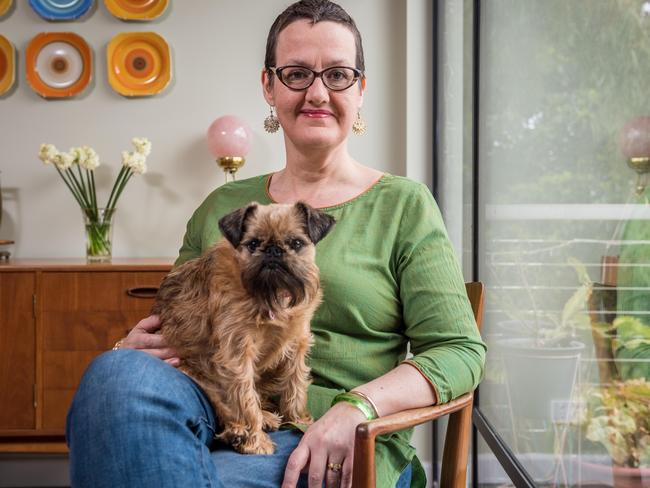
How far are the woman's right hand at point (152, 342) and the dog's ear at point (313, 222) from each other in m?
0.40

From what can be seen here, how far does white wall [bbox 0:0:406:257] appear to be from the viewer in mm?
4113

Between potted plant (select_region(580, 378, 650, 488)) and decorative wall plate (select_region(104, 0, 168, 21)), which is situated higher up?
decorative wall plate (select_region(104, 0, 168, 21))

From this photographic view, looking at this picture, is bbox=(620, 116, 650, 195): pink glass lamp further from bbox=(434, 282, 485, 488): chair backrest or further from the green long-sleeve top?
bbox=(434, 282, 485, 488): chair backrest

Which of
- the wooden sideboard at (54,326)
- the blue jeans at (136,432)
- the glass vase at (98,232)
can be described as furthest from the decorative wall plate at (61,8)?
the blue jeans at (136,432)

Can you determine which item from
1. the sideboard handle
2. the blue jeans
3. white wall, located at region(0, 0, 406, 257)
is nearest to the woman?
the blue jeans

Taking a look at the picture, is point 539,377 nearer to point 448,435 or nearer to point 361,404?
point 448,435

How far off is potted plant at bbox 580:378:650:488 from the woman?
0.27 metres

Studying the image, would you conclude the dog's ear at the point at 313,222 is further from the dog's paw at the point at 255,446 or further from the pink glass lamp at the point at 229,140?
the pink glass lamp at the point at 229,140

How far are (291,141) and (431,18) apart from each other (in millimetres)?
2422

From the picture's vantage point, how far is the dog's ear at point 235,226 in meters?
1.43

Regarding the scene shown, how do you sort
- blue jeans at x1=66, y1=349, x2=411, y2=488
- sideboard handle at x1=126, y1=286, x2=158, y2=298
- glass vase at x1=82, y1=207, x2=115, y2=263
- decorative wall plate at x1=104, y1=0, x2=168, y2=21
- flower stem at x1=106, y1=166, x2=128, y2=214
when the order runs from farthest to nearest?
decorative wall plate at x1=104, y1=0, x2=168, y2=21
flower stem at x1=106, y1=166, x2=128, y2=214
glass vase at x1=82, y1=207, x2=115, y2=263
sideboard handle at x1=126, y1=286, x2=158, y2=298
blue jeans at x1=66, y1=349, x2=411, y2=488

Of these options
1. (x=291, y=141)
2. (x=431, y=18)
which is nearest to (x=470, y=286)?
(x=291, y=141)

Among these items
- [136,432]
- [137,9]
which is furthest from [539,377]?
[137,9]

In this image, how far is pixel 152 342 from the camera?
159 cm
